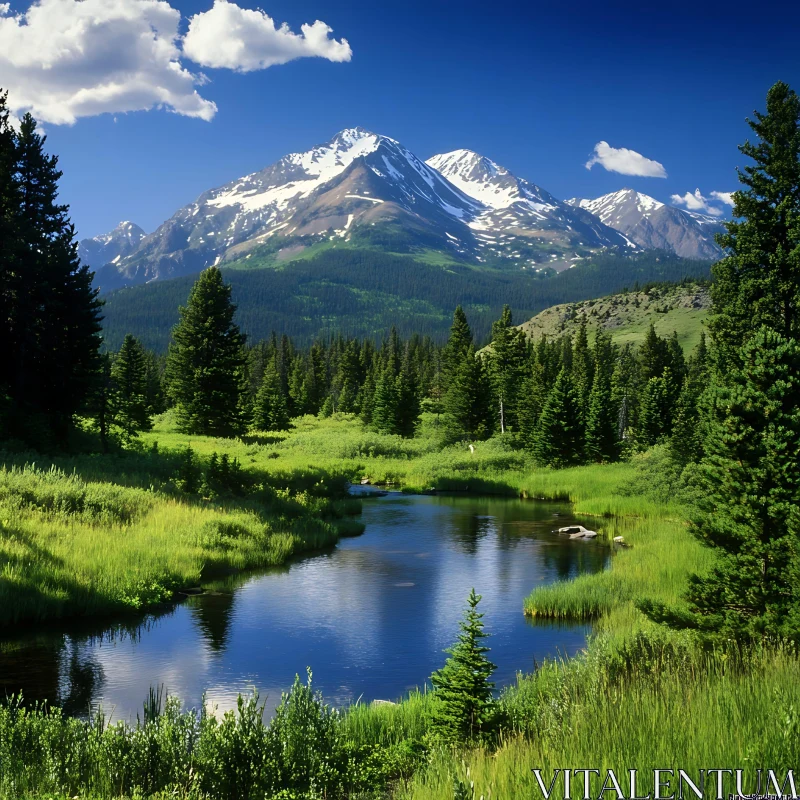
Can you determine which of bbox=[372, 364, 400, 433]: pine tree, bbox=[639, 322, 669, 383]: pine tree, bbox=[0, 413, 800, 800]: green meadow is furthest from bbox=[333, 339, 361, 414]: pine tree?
bbox=[0, 413, 800, 800]: green meadow

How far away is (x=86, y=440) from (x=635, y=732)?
134 feet

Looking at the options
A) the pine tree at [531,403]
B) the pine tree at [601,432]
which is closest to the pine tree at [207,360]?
the pine tree at [531,403]

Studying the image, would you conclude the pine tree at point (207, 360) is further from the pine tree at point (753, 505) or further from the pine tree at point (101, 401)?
the pine tree at point (753, 505)

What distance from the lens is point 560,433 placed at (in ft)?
200

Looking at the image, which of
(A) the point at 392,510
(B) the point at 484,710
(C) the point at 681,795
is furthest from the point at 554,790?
(A) the point at 392,510

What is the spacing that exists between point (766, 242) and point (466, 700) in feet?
87.9

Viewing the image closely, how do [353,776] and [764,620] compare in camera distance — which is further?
[764,620]

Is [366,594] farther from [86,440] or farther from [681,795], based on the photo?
[86,440]

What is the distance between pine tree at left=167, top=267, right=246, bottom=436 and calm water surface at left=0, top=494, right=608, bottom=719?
105ft

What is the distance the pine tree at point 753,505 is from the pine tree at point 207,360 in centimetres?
4955

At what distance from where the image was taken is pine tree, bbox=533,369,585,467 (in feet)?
198

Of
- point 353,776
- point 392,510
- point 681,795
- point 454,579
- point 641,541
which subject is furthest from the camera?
point 392,510

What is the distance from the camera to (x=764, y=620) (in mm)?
11570

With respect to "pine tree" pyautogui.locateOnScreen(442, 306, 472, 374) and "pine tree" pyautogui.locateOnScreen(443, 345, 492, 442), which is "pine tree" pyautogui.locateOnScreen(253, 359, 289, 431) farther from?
"pine tree" pyautogui.locateOnScreen(442, 306, 472, 374)
